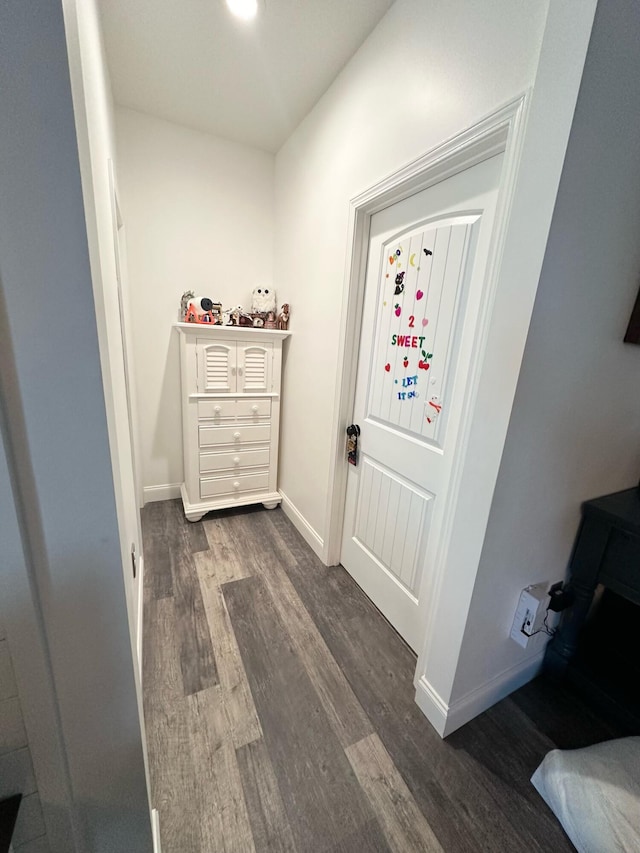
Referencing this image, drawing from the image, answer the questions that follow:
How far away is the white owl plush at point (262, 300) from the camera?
7.91 feet

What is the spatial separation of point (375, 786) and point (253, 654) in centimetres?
62

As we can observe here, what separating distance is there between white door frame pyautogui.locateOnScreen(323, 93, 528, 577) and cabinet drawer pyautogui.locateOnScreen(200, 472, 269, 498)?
0.79m

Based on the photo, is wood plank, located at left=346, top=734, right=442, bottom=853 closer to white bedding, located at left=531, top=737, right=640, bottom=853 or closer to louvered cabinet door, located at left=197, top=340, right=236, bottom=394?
white bedding, located at left=531, top=737, right=640, bottom=853

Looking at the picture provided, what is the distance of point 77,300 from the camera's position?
0.48m

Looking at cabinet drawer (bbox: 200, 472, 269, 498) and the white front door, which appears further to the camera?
cabinet drawer (bbox: 200, 472, 269, 498)

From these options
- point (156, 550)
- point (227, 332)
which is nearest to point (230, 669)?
point (156, 550)

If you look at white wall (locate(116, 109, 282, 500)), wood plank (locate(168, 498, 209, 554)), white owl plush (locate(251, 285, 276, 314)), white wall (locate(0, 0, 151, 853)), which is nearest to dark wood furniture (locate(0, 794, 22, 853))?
white wall (locate(0, 0, 151, 853))

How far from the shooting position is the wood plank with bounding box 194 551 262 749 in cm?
114

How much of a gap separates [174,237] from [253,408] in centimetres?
129

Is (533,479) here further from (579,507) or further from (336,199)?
(336,199)

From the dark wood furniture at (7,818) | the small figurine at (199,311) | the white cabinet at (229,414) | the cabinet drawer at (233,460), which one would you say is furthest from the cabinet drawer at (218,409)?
the dark wood furniture at (7,818)

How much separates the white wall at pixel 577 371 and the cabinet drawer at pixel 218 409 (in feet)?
5.75

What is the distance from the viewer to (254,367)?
2.27 meters

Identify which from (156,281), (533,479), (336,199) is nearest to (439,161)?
(336,199)
